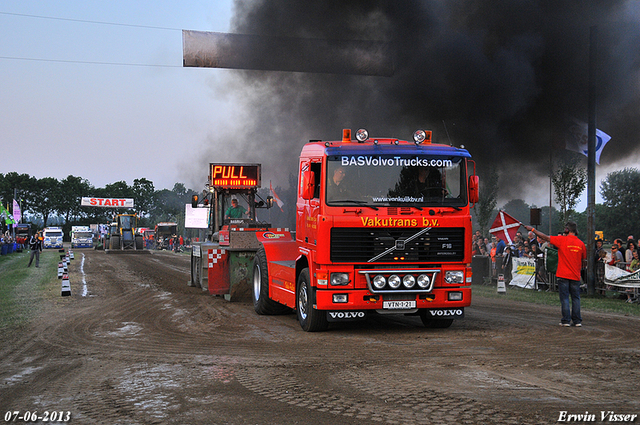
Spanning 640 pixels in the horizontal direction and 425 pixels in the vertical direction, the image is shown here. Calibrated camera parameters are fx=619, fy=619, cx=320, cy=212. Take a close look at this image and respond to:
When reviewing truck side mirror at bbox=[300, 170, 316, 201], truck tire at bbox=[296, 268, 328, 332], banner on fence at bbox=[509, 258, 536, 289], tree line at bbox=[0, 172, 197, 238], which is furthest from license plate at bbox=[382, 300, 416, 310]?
tree line at bbox=[0, 172, 197, 238]

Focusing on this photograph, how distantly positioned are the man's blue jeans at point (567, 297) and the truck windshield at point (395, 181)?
8.28 feet

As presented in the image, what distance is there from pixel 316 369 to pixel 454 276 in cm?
333

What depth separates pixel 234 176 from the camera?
52.6 ft

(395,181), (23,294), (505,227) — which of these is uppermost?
(395,181)

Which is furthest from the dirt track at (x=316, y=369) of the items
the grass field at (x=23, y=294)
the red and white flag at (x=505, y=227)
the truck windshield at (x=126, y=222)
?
the truck windshield at (x=126, y=222)

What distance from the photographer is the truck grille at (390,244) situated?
9.02 m

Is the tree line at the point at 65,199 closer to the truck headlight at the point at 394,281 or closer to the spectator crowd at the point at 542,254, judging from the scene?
the spectator crowd at the point at 542,254

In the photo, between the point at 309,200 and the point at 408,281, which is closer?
the point at 408,281

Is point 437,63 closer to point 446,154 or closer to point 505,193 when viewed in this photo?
point 505,193

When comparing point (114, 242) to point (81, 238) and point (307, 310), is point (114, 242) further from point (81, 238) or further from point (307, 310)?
point (307, 310)

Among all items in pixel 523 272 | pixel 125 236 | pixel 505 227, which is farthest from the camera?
pixel 125 236

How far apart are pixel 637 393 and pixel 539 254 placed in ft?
40.5

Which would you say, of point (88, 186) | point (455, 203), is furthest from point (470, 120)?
point (88, 186)

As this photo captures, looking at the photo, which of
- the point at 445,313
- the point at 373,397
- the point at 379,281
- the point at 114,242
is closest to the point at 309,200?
the point at 379,281
